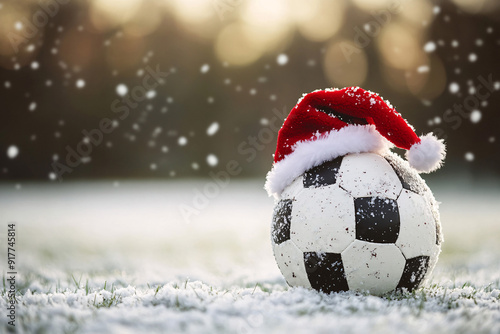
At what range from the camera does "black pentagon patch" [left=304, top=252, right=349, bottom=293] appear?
256cm

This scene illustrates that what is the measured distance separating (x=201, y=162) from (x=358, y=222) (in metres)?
17.1

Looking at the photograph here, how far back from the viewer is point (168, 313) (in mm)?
2195

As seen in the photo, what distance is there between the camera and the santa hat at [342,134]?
269 cm

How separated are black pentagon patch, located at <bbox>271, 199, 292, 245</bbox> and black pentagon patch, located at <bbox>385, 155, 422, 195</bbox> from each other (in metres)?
0.68

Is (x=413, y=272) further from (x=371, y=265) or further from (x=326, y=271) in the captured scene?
(x=326, y=271)

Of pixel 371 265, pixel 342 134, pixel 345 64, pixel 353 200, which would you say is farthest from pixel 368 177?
pixel 345 64

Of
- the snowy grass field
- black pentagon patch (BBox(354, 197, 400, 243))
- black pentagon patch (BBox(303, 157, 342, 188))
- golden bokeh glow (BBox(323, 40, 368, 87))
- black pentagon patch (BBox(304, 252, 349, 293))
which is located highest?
golden bokeh glow (BBox(323, 40, 368, 87))

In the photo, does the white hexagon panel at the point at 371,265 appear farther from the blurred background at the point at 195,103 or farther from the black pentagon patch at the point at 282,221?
the blurred background at the point at 195,103

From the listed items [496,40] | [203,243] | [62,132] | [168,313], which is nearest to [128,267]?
[203,243]

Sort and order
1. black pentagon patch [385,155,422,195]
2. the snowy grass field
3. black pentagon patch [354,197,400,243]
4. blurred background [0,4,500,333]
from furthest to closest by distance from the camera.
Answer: blurred background [0,4,500,333] → black pentagon patch [385,155,422,195] → black pentagon patch [354,197,400,243] → the snowy grass field

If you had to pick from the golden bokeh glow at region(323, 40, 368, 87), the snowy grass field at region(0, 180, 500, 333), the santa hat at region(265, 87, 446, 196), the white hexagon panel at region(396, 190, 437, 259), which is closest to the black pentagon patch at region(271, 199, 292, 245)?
the santa hat at region(265, 87, 446, 196)

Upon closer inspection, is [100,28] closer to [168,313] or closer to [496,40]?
[496,40]

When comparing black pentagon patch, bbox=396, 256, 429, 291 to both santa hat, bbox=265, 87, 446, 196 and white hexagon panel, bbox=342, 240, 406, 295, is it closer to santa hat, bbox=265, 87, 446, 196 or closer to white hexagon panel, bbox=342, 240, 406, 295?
white hexagon panel, bbox=342, 240, 406, 295

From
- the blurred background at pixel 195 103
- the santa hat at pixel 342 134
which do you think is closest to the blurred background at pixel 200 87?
the blurred background at pixel 195 103
